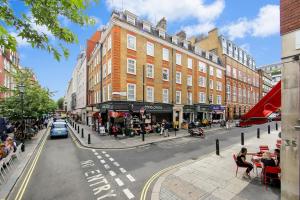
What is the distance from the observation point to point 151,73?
75.8 ft

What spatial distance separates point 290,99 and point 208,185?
408cm

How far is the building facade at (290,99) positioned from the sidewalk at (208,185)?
1.41 metres

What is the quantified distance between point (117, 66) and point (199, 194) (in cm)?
1641

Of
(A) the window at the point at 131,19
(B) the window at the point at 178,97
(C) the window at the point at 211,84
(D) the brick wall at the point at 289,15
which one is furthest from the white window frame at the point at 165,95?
(D) the brick wall at the point at 289,15

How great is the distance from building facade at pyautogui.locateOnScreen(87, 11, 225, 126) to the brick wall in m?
14.0

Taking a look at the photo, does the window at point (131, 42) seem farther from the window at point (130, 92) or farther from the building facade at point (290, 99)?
the building facade at point (290, 99)

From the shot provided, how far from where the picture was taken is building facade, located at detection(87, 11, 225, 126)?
19.9 metres

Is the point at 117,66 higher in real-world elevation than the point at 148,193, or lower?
higher

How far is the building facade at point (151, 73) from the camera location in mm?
19859

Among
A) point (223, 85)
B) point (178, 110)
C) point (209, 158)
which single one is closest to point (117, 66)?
point (178, 110)

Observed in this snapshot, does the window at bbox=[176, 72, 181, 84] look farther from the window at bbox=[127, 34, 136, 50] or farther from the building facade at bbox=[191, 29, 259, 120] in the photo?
the building facade at bbox=[191, 29, 259, 120]

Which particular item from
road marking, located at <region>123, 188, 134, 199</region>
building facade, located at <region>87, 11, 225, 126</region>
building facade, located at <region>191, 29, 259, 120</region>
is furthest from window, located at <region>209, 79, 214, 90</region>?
road marking, located at <region>123, 188, 134, 199</region>

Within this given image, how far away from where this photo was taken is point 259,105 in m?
5.81

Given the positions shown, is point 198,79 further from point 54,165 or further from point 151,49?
point 54,165
